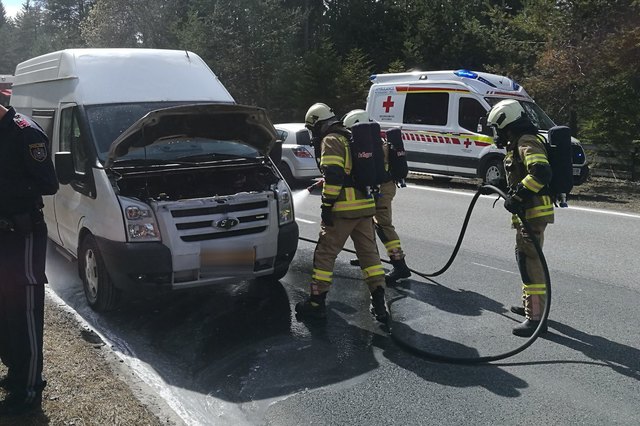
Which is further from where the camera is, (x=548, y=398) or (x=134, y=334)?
(x=134, y=334)

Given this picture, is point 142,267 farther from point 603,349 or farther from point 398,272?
point 603,349

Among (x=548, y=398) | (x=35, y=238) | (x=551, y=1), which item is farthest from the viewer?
(x=551, y=1)

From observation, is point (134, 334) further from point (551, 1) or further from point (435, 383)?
point (551, 1)

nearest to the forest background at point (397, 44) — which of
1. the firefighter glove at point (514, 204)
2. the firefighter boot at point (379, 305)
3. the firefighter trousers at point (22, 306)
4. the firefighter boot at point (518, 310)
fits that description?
the firefighter boot at point (518, 310)

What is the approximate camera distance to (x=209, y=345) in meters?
4.89

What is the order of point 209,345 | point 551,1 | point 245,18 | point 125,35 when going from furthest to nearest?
point 125,35, point 245,18, point 551,1, point 209,345

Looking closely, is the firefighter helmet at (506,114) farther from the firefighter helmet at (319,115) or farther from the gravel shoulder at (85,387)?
the gravel shoulder at (85,387)

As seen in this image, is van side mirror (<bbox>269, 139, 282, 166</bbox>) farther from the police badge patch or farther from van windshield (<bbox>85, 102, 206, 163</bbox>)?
the police badge patch

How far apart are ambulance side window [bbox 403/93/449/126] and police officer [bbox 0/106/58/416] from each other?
1219cm

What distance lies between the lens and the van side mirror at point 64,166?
17.4ft

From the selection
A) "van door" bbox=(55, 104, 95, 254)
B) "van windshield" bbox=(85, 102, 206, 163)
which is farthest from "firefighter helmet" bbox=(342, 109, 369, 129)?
"van door" bbox=(55, 104, 95, 254)

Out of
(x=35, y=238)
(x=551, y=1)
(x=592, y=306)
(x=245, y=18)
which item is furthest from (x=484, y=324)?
(x=245, y=18)

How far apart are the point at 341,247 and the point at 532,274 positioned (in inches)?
63.3

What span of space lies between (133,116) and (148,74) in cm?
74
